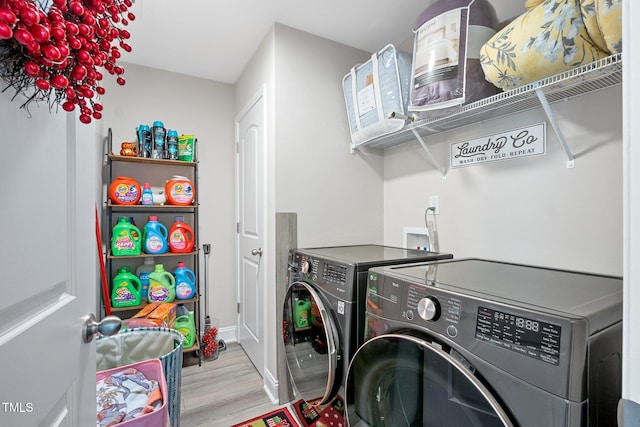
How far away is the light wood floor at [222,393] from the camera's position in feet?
5.91

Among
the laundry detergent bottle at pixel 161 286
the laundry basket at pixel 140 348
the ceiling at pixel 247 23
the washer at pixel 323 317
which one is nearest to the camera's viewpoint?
A: the washer at pixel 323 317

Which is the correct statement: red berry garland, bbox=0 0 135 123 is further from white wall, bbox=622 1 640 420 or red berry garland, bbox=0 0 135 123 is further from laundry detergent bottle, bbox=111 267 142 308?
laundry detergent bottle, bbox=111 267 142 308

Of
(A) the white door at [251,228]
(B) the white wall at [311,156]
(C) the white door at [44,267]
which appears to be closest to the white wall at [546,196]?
(B) the white wall at [311,156]

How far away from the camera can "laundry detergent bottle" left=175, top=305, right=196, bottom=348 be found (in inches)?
92.1

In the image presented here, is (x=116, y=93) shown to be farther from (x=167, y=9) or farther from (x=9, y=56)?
(x=9, y=56)

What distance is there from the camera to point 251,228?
7.95 ft

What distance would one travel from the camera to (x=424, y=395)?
0.87 metres

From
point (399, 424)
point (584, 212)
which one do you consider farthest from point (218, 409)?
point (584, 212)

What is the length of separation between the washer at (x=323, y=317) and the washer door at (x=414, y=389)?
0.14 meters

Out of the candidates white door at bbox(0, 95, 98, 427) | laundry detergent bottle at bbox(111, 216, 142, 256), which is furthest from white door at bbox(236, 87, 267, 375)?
white door at bbox(0, 95, 98, 427)

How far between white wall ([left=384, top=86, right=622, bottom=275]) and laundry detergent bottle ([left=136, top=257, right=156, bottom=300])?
2.13m

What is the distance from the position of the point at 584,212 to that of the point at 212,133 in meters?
2.75

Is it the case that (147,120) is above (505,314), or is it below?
above

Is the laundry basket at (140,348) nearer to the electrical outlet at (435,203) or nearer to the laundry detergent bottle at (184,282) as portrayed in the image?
the laundry detergent bottle at (184,282)
